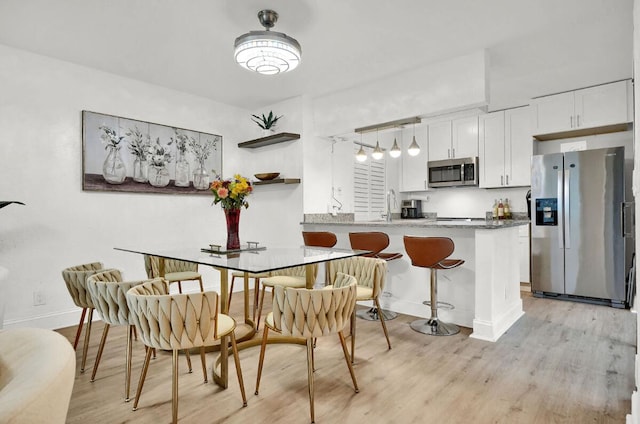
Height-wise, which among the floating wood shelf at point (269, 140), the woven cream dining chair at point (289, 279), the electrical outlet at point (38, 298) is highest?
the floating wood shelf at point (269, 140)

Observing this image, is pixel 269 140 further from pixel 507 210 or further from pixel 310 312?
pixel 507 210

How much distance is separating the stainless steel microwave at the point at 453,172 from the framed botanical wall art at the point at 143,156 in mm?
3367

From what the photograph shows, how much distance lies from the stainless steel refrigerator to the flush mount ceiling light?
3.50m

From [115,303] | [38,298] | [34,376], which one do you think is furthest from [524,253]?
[38,298]

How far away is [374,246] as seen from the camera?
11.4ft

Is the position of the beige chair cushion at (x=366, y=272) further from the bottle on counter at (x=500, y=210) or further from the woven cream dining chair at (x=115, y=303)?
the bottle on counter at (x=500, y=210)

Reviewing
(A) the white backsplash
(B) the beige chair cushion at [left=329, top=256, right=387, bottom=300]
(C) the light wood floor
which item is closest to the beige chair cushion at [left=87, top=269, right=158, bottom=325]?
(C) the light wood floor

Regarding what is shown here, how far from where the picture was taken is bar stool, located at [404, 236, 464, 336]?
299 cm

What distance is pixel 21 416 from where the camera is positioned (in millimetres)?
600

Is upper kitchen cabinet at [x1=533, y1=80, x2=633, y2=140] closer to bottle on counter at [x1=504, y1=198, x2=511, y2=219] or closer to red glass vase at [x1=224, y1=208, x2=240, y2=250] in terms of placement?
bottle on counter at [x1=504, y1=198, x2=511, y2=219]

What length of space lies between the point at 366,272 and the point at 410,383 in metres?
0.87

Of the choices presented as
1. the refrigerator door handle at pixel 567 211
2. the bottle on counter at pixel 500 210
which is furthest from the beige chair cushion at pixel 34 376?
the bottle on counter at pixel 500 210

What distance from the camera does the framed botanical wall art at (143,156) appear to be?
3676 millimetres

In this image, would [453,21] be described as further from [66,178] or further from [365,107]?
[66,178]
